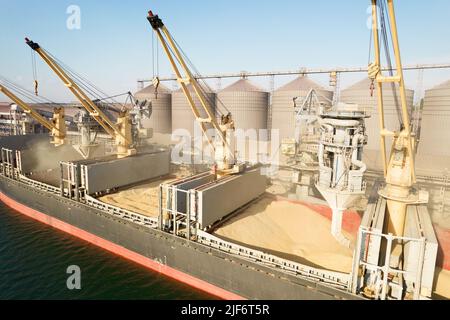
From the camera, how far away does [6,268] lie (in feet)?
70.5

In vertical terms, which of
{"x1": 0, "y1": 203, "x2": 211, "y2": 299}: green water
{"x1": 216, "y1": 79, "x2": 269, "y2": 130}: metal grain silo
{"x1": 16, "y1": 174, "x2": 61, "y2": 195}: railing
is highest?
{"x1": 216, "y1": 79, "x2": 269, "y2": 130}: metal grain silo

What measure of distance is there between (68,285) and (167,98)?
159 feet

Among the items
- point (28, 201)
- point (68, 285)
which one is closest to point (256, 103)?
point (28, 201)

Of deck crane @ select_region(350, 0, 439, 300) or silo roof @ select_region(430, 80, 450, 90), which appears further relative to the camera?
silo roof @ select_region(430, 80, 450, 90)

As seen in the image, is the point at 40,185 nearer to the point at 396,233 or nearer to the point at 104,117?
the point at 104,117

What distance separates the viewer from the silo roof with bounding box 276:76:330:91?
4716cm

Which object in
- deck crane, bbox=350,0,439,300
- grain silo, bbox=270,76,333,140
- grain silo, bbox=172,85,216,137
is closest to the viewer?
deck crane, bbox=350,0,439,300

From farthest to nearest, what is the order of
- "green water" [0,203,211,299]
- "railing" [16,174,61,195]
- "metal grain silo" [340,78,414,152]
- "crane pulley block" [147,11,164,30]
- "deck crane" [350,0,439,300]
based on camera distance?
1. "metal grain silo" [340,78,414,152]
2. "railing" [16,174,61,195]
3. "crane pulley block" [147,11,164,30]
4. "green water" [0,203,211,299]
5. "deck crane" [350,0,439,300]

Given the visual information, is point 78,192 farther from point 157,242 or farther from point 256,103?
point 256,103

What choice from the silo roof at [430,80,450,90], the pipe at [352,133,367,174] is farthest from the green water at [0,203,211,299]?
the silo roof at [430,80,450,90]

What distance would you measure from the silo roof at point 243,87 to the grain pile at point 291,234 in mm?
29742

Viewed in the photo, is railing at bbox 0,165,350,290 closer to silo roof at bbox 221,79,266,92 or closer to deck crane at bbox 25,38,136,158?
deck crane at bbox 25,38,136,158

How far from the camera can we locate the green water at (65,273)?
1914 cm

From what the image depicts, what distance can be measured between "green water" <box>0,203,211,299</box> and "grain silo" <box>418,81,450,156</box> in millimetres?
34750
